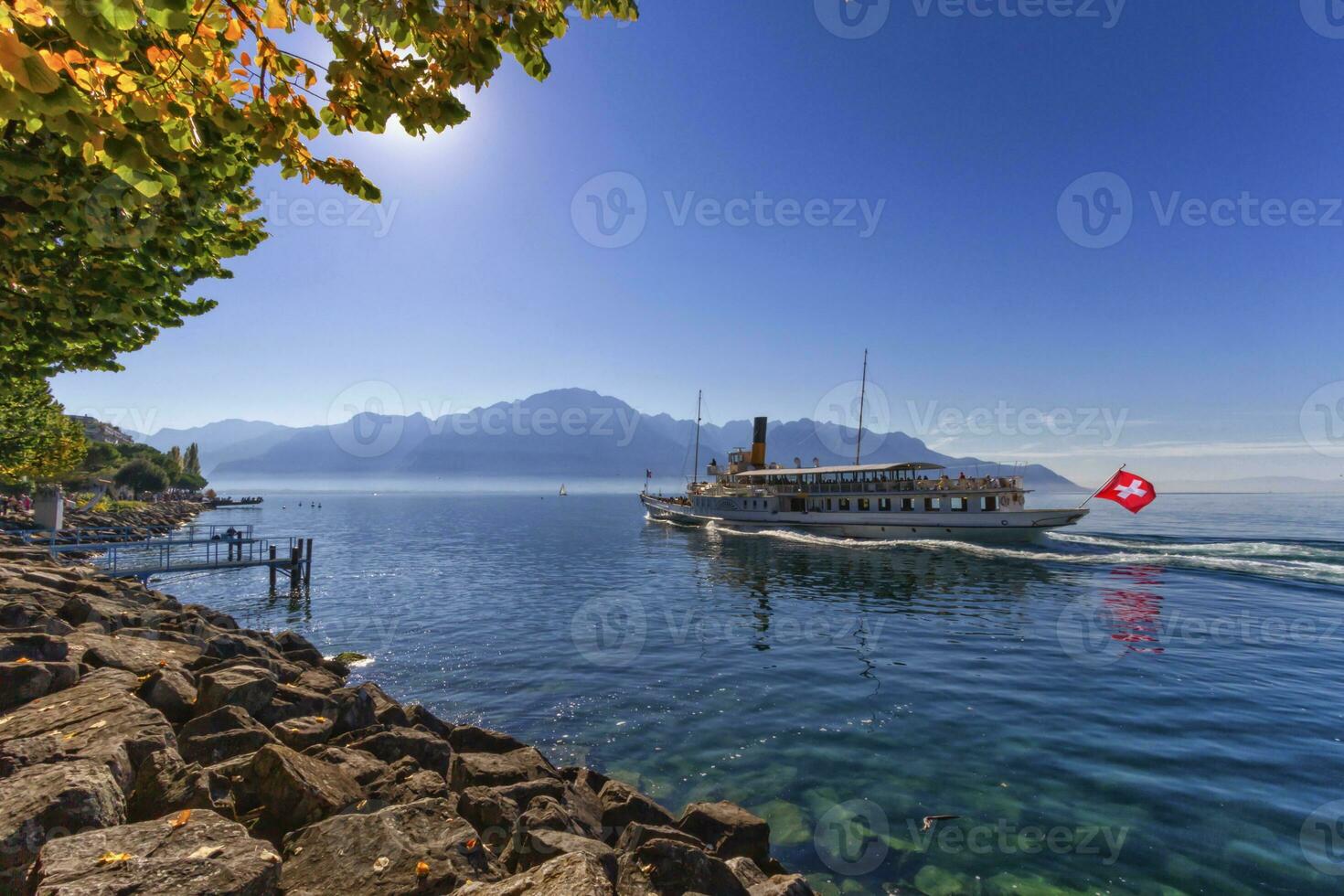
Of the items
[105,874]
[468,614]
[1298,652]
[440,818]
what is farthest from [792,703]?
[1298,652]

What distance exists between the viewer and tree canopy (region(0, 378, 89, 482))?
27.7 m

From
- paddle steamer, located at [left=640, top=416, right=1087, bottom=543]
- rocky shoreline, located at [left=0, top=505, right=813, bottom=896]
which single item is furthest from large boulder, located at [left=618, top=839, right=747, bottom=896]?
paddle steamer, located at [left=640, top=416, right=1087, bottom=543]

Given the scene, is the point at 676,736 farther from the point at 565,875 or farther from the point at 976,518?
the point at 976,518

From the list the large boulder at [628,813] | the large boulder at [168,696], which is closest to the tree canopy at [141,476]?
the large boulder at [168,696]

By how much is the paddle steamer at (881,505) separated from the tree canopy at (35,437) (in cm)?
5176

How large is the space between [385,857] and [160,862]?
5.21 feet

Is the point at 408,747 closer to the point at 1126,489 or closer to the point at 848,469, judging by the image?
the point at 1126,489

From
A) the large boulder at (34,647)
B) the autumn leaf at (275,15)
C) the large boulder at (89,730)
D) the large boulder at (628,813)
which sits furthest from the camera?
the large boulder at (628,813)

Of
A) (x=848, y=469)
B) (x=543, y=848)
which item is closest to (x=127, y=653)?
(x=543, y=848)

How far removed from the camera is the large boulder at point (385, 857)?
4660 mm

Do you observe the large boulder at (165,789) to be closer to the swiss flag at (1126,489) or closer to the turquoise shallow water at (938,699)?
the turquoise shallow water at (938,699)

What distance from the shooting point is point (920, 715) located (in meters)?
13.6

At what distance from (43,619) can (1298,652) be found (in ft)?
112

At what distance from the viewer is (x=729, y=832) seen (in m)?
8.15
